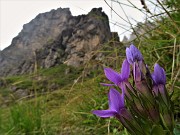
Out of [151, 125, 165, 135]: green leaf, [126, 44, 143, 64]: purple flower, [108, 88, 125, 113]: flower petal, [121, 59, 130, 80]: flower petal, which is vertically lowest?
[151, 125, 165, 135]: green leaf

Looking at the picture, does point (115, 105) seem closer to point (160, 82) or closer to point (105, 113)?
point (105, 113)

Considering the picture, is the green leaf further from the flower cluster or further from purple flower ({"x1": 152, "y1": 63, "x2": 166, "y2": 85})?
purple flower ({"x1": 152, "y1": 63, "x2": 166, "y2": 85})

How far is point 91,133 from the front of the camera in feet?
9.95

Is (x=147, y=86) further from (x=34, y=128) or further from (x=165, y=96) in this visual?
(x=34, y=128)

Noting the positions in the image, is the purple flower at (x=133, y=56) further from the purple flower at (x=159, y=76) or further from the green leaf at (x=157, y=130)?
the green leaf at (x=157, y=130)

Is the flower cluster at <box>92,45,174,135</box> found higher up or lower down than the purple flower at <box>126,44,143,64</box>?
lower down

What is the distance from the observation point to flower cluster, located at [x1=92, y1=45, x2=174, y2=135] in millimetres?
884

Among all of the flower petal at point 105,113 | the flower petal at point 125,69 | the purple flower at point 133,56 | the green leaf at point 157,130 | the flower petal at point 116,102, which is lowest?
the green leaf at point 157,130

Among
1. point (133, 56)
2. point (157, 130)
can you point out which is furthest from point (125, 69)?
point (157, 130)

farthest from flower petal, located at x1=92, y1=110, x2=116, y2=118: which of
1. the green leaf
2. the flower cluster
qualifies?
the green leaf

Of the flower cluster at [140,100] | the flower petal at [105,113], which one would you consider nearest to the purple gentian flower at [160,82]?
the flower cluster at [140,100]

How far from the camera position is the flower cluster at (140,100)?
0.88 meters

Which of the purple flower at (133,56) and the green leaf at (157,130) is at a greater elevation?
the purple flower at (133,56)

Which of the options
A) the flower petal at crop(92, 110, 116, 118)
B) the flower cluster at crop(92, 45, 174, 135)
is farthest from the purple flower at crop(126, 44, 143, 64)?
the flower petal at crop(92, 110, 116, 118)
